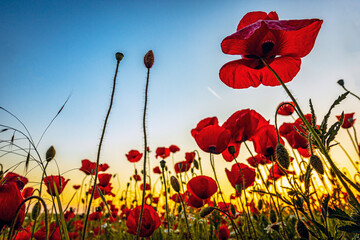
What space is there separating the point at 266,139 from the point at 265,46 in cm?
74

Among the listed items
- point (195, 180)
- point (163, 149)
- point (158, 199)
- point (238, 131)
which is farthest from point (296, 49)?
point (158, 199)

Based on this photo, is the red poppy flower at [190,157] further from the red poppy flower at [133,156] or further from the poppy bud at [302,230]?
the poppy bud at [302,230]

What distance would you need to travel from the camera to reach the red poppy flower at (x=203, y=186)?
1.80 m

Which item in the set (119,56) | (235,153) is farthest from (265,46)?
(235,153)

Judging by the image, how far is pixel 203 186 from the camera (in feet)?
5.95

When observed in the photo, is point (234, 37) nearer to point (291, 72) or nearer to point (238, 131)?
point (291, 72)

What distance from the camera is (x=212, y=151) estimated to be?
59.6 inches

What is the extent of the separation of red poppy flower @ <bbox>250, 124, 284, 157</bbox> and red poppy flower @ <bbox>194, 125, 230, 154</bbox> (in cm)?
23

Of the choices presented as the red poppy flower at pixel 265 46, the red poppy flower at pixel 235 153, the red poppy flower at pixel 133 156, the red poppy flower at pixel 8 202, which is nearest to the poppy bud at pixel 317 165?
the red poppy flower at pixel 265 46

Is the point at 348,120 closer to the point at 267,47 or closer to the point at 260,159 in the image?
the point at 260,159

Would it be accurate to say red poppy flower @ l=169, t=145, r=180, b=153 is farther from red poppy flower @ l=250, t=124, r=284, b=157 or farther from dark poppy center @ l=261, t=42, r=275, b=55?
dark poppy center @ l=261, t=42, r=275, b=55

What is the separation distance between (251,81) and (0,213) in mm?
1304

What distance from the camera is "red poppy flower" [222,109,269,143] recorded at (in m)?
1.41

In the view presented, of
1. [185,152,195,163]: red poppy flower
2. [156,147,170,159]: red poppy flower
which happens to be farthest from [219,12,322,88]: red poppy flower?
[156,147,170,159]: red poppy flower
